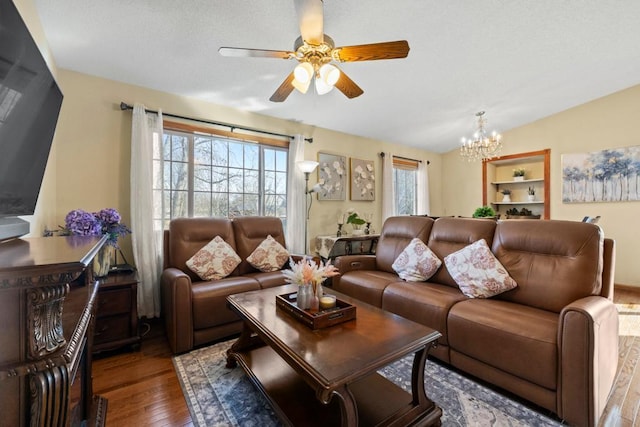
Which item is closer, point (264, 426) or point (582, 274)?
point (264, 426)

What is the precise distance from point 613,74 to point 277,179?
15.2 feet

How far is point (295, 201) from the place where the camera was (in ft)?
12.8

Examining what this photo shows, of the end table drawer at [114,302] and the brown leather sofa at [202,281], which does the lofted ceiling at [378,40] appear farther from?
the end table drawer at [114,302]

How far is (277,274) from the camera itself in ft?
9.50

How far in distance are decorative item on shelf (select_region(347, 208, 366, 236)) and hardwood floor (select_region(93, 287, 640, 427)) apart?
2800 mm

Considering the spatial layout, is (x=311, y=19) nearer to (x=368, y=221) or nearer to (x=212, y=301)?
(x=212, y=301)

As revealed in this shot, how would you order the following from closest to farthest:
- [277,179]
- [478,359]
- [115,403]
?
[115,403], [478,359], [277,179]

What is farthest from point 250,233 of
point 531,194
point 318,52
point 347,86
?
point 531,194

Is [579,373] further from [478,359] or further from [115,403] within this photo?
[115,403]

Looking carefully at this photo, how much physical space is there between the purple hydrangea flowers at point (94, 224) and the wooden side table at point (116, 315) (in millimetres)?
388

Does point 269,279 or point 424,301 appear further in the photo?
point 269,279

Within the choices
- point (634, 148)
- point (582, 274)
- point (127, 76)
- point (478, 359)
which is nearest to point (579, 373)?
point (478, 359)

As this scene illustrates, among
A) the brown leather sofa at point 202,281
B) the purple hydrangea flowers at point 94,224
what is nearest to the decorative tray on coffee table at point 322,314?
the brown leather sofa at point 202,281

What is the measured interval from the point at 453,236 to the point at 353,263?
1057 millimetres
